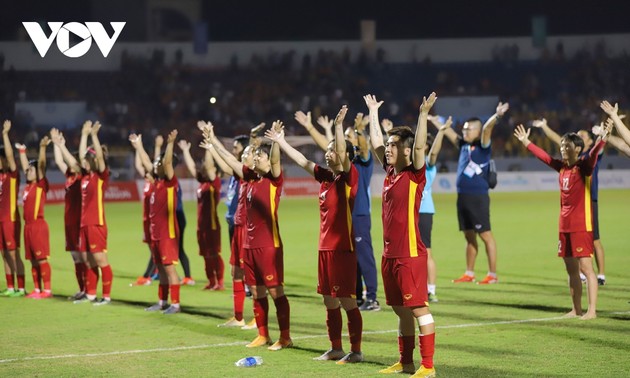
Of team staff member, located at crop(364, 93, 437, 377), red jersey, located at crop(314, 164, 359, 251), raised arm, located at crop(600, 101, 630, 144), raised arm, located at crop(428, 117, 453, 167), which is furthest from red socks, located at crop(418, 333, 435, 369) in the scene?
raised arm, located at crop(428, 117, 453, 167)

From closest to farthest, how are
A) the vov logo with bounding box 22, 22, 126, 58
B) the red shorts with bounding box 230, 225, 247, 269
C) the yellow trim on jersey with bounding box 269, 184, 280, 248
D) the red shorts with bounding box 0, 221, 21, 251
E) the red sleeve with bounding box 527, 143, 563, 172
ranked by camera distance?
the yellow trim on jersey with bounding box 269, 184, 280, 248 < the red sleeve with bounding box 527, 143, 563, 172 < the red shorts with bounding box 230, 225, 247, 269 < the red shorts with bounding box 0, 221, 21, 251 < the vov logo with bounding box 22, 22, 126, 58

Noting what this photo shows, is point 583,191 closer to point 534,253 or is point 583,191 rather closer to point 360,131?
point 360,131

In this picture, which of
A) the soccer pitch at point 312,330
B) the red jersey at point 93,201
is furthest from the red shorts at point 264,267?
the red jersey at point 93,201

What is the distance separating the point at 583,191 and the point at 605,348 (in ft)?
8.18

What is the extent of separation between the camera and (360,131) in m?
11.5

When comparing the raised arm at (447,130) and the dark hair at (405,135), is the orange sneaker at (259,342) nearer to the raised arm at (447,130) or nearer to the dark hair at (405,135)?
the dark hair at (405,135)

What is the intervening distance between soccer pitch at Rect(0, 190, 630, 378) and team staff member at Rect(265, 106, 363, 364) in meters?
0.34

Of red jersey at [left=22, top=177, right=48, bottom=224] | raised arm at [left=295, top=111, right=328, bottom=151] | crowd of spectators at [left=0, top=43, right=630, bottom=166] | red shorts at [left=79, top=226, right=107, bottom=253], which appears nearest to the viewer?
raised arm at [left=295, top=111, right=328, bottom=151]

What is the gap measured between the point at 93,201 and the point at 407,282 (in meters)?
7.04

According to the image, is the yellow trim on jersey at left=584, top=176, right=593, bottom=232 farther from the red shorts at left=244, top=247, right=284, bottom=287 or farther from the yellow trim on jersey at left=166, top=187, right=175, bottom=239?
the yellow trim on jersey at left=166, top=187, right=175, bottom=239

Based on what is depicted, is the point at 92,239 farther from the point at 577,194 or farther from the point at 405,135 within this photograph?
the point at 405,135

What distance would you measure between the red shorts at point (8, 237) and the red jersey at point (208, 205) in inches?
113

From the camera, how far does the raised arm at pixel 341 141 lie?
9.09 metres

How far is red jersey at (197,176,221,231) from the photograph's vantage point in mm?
15758
